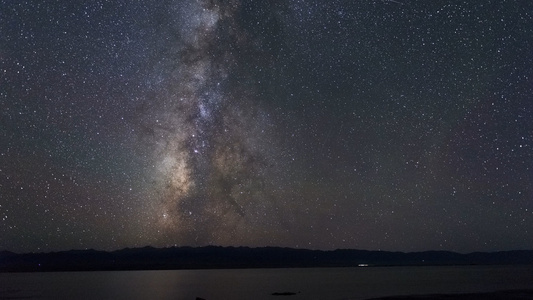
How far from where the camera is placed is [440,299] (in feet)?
170

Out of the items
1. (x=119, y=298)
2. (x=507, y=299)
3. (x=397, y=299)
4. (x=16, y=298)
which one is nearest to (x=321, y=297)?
(x=397, y=299)

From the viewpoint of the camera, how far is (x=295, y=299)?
2208 inches

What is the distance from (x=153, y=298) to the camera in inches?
2574

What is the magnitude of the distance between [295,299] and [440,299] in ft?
50.1

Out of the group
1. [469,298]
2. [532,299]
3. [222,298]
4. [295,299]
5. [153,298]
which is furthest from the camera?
[153,298]

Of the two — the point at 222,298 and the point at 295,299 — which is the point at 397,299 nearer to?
the point at 295,299

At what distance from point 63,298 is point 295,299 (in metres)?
32.4

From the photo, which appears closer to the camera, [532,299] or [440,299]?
[532,299]

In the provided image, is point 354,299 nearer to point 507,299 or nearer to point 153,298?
point 507,299

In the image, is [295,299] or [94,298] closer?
[295,299]

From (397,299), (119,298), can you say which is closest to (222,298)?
(119,298)

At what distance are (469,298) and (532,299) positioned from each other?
6250 millimetres

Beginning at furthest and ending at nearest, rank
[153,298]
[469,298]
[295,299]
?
[153,298] < [295,299] < [469,298]

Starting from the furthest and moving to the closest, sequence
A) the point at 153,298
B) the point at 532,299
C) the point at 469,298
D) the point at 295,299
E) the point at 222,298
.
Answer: the point at 153,298 < the point at 222,298 < the point at 295,299 < the point at 469,298 < the point at 532,299
